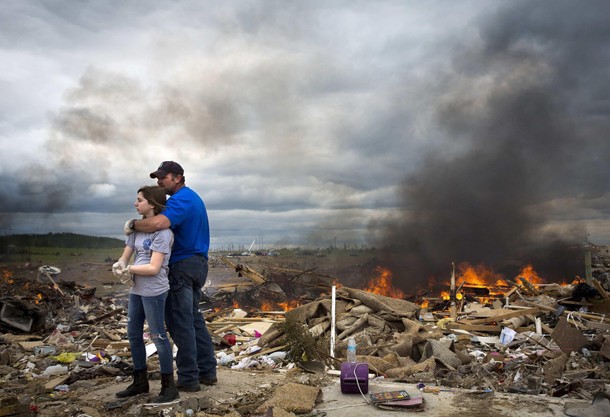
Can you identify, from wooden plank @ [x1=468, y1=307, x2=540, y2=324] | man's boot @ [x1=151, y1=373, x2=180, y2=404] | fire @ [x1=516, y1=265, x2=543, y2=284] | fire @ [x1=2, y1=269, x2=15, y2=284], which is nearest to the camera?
man's boot @ [x1=151, y1=373, x2=180, y2=404]

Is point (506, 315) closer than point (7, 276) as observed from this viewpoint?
Yes

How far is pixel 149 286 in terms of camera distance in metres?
4.41

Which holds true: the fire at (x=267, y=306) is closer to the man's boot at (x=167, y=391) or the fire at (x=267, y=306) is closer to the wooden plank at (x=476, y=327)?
the wooden plank at (x=476, y=327)

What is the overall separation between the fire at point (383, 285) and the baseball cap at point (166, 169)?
53.5 feet

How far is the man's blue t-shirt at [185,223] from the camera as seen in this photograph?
4.68 m

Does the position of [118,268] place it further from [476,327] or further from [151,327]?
[476,327]

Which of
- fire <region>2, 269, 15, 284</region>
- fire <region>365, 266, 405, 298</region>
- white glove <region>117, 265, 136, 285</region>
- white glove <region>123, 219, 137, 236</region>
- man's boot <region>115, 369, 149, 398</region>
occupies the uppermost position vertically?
white glove <region>123, 219, 137, 236</region>

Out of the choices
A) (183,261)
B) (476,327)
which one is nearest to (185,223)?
(183,261)

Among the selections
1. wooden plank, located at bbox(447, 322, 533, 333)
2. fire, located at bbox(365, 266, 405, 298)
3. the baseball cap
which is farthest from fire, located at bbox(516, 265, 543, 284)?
the baseball cap

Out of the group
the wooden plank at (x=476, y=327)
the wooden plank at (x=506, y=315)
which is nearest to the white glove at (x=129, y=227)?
the wooden plank at (x=476, y=327)

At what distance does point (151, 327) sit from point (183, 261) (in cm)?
69

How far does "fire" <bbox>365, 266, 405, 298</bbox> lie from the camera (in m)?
20.7

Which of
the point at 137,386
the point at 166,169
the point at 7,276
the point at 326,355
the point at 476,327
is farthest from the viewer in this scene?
the point at 7,276

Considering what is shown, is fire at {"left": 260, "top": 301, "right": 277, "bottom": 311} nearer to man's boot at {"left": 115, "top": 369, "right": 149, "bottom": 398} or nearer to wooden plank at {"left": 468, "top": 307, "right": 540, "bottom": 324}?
wooden plank at {"left": 468, "top": 307, "right": 540, "bottom": 324}
